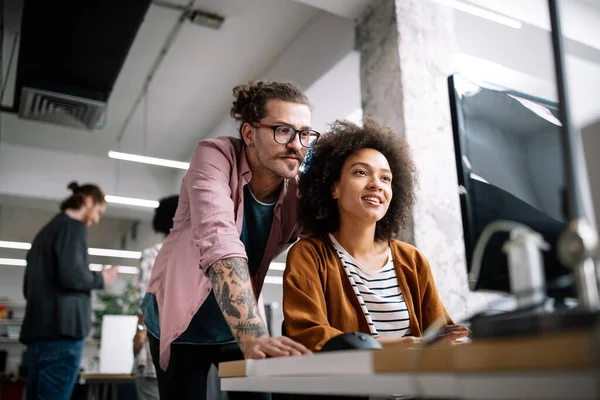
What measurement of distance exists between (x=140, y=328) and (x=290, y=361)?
2.51m

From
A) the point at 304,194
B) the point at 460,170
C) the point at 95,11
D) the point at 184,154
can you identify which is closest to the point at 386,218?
the point at 304,194

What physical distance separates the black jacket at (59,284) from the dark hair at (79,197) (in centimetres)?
12

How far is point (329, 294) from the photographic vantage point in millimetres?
1388

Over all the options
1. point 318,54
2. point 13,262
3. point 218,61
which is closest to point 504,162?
point 318,54

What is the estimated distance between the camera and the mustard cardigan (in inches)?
49.2

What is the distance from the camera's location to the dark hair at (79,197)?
3623mm

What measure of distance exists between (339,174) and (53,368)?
2468mm

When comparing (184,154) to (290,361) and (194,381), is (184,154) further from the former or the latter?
(290,361)

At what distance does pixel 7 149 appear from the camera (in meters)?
7.47

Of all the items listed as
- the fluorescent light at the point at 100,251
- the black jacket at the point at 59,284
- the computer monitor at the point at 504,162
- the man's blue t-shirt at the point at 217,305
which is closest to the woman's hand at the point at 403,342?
the computer monitor at the point at 504,162

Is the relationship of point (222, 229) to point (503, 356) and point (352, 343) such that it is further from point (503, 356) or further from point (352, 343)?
point (503, 356)

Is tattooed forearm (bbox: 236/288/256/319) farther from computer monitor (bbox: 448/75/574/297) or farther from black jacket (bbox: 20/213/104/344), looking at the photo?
black jacket (bbox: 20/213/104/344)

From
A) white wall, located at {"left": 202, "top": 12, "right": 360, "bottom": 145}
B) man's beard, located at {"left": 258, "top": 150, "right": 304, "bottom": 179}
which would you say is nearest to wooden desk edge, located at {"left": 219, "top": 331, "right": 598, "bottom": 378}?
man's beard, located at {"left": 258, "top": 150, "right": 304, "bottom": 179}

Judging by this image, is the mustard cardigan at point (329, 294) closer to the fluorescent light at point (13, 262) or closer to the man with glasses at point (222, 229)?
the man with glasses at point (222, 229)
